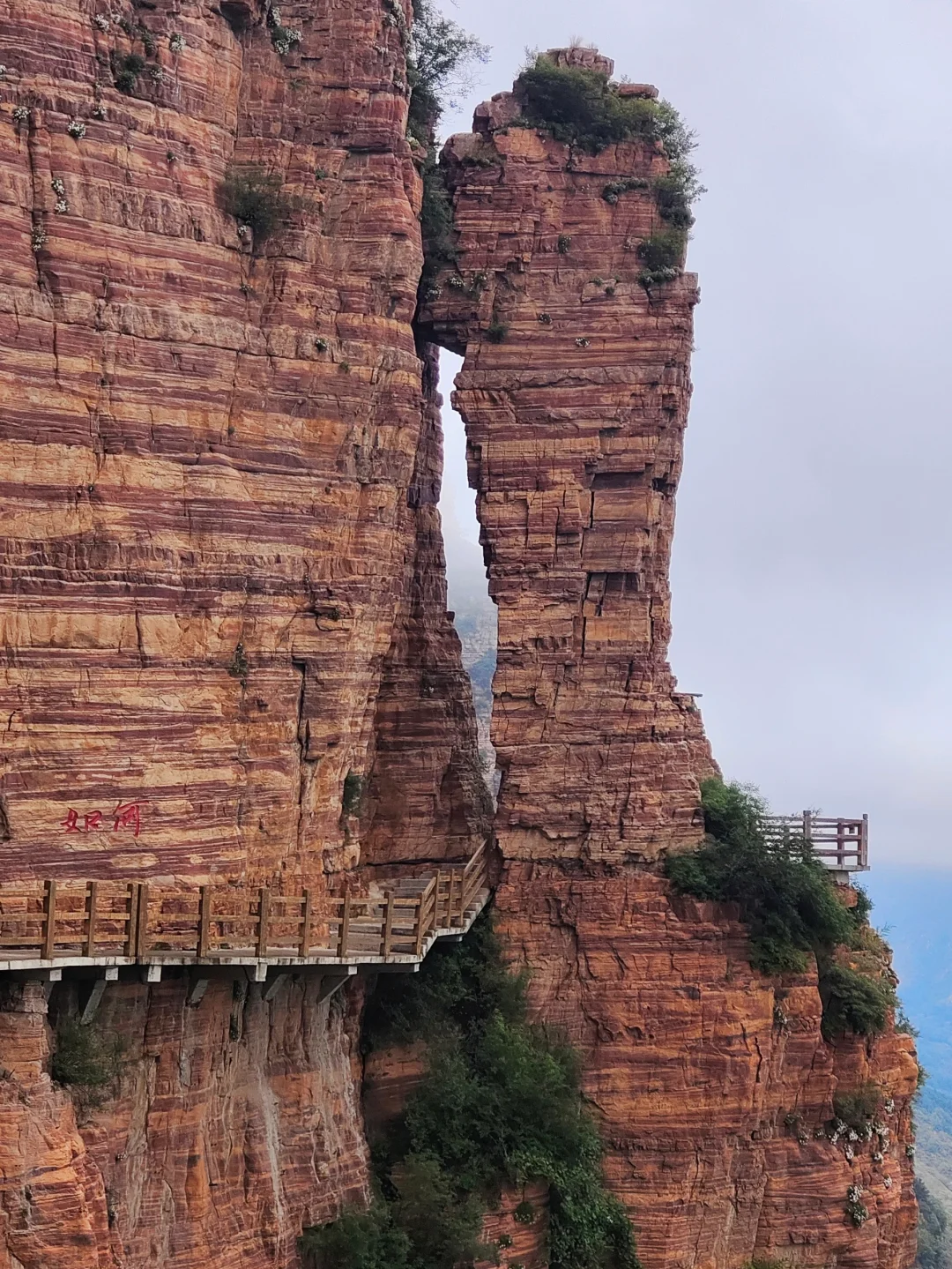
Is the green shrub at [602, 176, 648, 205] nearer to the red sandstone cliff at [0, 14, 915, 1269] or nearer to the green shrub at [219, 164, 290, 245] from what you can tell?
the red sandstone cliff at [0, 14, 915, 1269]

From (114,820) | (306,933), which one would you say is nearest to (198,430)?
(114,820)

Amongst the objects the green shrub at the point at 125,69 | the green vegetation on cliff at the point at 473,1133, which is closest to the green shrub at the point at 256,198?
the green shrub at the point at 125,69

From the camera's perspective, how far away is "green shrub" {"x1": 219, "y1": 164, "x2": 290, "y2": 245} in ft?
82.7

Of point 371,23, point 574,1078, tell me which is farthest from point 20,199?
point 574,1078

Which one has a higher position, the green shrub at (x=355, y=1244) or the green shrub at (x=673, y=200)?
the green shrub at (x=673, y=200)

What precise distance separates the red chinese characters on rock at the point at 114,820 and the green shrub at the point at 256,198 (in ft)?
29.8

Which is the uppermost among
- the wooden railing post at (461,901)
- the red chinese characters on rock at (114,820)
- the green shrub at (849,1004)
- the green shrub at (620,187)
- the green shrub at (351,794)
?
the green shrub at (620,187)

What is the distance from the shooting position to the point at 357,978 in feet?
92.9

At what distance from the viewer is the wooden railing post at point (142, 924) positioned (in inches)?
867

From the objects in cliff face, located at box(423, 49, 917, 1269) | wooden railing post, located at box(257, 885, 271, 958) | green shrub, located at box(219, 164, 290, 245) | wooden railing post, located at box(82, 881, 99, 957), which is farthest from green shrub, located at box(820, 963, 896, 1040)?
green shrub, located at box(219, 164, 290, 245)

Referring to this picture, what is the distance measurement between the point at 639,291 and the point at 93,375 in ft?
37.7

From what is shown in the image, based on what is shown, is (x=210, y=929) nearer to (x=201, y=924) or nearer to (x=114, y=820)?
(x=201, y=924)

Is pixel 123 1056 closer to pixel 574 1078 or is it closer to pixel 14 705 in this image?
pixel 14 705

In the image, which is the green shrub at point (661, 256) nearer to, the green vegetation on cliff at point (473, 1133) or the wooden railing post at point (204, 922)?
the green vegetation on cliff at point (473, 1133)
